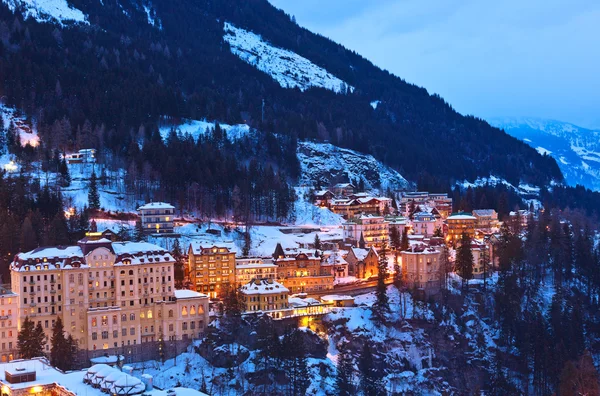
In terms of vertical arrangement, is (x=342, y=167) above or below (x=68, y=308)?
above

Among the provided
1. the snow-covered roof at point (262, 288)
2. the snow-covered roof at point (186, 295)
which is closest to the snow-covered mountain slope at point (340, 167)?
the snow-covered roof at point (262, 288)

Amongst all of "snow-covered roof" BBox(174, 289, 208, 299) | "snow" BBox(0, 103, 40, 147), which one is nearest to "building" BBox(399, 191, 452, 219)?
"snow" BBox(0, 103, 40, 147)

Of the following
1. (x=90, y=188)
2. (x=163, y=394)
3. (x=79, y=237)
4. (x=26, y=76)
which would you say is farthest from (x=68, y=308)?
(x=26, y=76)

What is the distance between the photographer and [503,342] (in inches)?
3927

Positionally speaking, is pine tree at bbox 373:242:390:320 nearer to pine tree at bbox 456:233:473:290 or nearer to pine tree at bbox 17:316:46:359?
pine tree at bbox 456:233:473:290

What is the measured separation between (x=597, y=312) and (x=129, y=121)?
9429 centimetres

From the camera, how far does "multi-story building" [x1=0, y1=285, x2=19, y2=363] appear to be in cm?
7538

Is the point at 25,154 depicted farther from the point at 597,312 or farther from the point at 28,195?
the point at 597,312

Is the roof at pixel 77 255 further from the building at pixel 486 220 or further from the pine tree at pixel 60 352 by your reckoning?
the building at pixel 486 220

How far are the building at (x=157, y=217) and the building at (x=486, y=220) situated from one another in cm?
5913

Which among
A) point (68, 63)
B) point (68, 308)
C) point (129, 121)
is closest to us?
point (68, 308)

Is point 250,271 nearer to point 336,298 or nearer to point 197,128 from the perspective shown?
point 336,298

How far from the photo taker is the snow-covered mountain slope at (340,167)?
574 feet

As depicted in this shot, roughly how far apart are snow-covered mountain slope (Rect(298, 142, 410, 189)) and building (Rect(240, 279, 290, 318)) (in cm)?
7609
